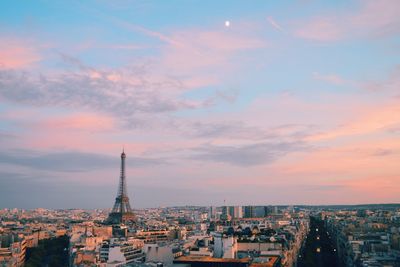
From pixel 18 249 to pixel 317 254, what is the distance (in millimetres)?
33606

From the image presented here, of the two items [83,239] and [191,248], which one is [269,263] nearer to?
[191,248]

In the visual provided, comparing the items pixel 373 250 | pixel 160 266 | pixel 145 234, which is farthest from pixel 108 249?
pixel 373 250

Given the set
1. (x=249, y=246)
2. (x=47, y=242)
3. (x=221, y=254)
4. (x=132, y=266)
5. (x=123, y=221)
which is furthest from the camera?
(x=123, y=221)

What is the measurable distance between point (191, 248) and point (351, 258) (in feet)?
51.9

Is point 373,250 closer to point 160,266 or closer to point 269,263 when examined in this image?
point 269,263

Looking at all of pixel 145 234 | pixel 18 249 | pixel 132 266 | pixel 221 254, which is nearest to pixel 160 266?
pixel 132 266

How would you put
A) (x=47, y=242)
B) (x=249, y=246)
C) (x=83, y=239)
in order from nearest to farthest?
(x=249, y=246), (x=83, y=239), (x=47, y=242)

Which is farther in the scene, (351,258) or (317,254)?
(317,254)

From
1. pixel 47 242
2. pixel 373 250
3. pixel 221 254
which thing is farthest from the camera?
pixel 47 242

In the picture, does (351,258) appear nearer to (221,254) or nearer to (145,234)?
(221,254)

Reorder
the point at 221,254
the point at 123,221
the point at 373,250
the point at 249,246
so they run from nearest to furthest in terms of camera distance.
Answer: the point at 221,254
the point at 249,246
the point at 373,250
the point at 123,221

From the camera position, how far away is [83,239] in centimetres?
5597

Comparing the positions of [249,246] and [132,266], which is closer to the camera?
[132,266]

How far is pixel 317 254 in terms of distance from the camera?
56844 mm
